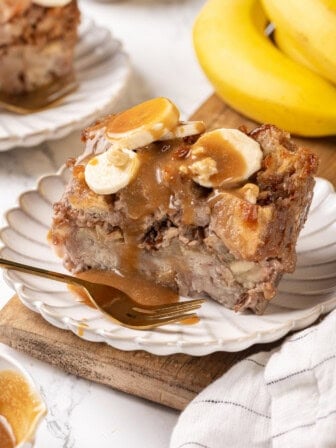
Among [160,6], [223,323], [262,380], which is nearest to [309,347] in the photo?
[262,380]

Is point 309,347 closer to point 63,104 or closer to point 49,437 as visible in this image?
point 49,437

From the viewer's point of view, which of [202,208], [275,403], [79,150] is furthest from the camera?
[79,150]

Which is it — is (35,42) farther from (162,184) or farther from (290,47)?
(162,184)

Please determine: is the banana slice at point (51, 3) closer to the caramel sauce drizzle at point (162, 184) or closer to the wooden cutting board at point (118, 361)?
the caramel sauce drizzle at point (162, 184)

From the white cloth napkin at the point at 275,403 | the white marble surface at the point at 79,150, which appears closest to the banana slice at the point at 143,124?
the white marble surface at the point at 79,150

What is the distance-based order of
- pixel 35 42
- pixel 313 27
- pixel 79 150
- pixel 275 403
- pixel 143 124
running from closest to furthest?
pixel 275 403
pixel 143 124
pixel 313 27
pixel 79 150
pixel 35 42

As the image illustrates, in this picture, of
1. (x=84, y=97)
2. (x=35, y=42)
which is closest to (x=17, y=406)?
(x=84, y=97)

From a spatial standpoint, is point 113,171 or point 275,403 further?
point 113,171

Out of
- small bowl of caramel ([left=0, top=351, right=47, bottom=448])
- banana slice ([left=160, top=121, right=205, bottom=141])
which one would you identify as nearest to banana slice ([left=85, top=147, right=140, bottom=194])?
banana slice ([left=160, top=121, right=205, bottom=141])
